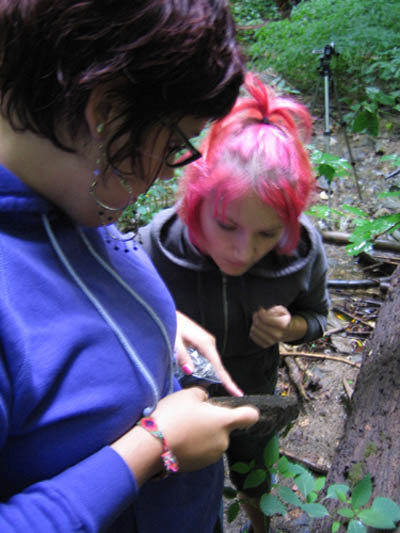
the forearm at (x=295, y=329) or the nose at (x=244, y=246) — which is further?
the forearm at (x=295, y=329)

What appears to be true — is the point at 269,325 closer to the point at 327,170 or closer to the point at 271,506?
the point at 271,506

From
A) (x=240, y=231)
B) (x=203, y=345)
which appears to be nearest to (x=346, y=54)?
(x=240, y=231)

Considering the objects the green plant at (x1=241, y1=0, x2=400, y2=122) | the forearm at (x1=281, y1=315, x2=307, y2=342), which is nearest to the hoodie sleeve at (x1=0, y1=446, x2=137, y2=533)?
the forearm at (x1=281, y1=315, x2=307, y2=342)

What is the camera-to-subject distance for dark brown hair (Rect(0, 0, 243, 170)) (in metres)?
0.63

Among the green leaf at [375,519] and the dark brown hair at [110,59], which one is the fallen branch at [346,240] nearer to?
the green leaf at [375,519]

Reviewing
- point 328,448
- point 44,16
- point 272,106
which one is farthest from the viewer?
point 328,448

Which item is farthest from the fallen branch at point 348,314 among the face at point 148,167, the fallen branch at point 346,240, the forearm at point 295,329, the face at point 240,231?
the face at point 148,167

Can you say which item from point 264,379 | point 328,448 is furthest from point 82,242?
point 328,448

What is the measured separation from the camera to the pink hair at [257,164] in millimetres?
1380

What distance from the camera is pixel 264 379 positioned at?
6.37 feet

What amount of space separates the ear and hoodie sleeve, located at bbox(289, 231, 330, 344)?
46.6 inches

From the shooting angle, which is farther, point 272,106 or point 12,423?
point 272,106

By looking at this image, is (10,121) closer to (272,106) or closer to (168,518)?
(168,518)

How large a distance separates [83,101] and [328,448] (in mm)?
Result: 2481
